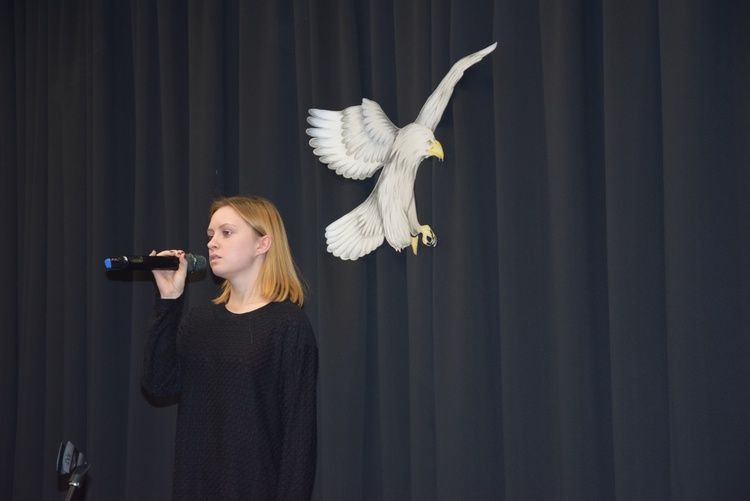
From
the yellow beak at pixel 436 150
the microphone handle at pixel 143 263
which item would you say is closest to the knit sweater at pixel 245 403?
the microphone handle at pixel 143 263

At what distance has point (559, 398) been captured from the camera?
7.45 feet

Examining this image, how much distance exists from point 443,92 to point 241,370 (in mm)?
1172

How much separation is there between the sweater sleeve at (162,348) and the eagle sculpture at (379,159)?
2.71 feet

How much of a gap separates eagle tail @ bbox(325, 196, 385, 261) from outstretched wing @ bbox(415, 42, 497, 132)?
13.8 inches

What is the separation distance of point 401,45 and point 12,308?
88.3 inches

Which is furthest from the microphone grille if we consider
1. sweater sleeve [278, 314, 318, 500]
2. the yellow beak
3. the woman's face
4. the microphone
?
the yellow beak

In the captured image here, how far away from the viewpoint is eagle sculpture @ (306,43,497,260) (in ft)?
8.32

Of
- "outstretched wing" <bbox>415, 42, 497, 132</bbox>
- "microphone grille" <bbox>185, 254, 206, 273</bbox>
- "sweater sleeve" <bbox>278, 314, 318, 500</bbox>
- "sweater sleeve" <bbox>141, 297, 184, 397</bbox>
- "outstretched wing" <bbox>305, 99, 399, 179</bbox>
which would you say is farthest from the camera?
"outstretched wing" <bbox>305, 99, 399, 179</bbox>

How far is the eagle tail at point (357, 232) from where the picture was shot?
266 cm

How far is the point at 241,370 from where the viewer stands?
187 cm

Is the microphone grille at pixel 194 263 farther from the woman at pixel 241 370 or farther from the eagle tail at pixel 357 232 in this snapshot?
the eagle tail at pixel 357 232

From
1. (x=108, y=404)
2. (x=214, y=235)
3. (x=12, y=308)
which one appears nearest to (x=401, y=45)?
(x=214, y=235)

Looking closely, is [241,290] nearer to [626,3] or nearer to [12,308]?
[626,3]

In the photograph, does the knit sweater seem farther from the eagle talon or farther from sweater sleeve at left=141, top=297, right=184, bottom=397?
the eagle talon
